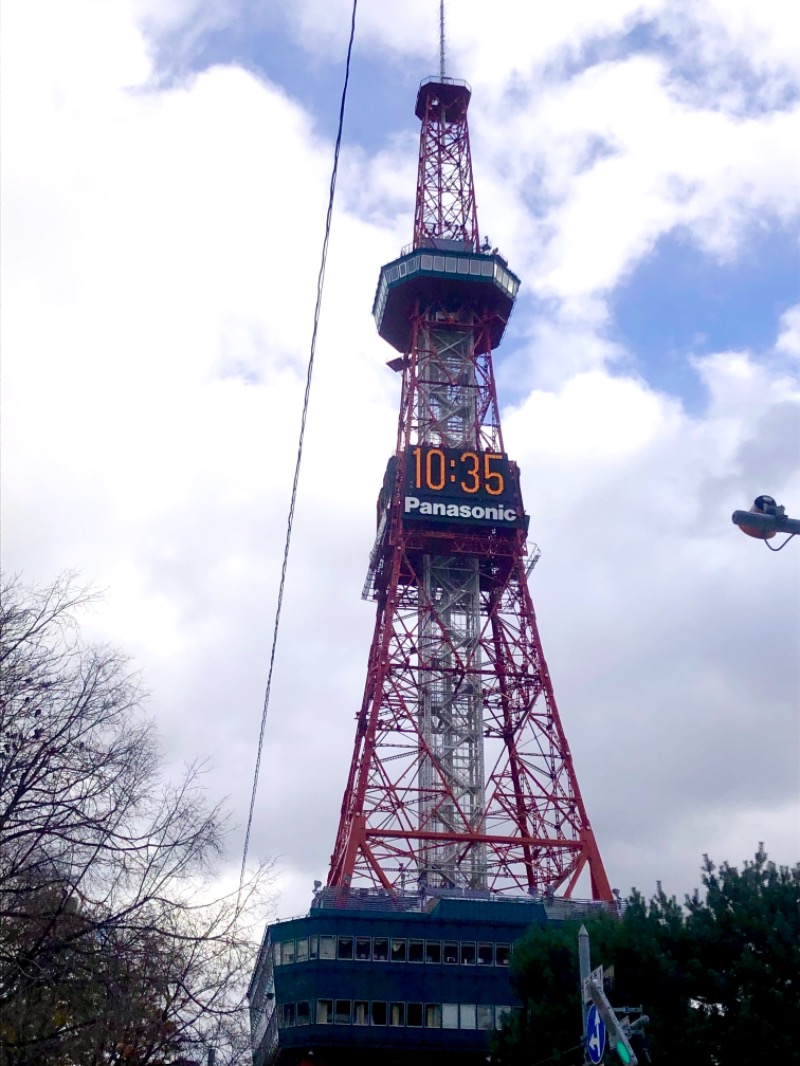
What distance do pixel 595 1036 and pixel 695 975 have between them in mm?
21610

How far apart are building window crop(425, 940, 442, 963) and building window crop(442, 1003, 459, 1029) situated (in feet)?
7.46

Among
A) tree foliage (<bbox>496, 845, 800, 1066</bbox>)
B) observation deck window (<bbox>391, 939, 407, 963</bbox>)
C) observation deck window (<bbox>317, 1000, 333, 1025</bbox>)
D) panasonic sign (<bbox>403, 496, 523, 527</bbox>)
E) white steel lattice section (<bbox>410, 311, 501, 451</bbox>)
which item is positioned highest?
white steel lattice section (<bbox>410, 311, 501, 451</bbox>)

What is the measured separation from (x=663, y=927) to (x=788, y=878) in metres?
5.00

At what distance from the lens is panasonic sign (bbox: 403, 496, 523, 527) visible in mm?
79062

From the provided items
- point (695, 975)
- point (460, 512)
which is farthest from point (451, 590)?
point (695, 975)

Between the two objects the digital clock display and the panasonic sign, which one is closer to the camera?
the panasonic sign

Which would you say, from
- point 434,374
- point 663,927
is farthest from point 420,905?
point 434,374

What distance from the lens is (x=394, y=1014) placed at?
62688 millimetres

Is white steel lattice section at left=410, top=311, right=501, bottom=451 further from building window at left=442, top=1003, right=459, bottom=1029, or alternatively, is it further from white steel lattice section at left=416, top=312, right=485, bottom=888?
building window at left=442, top=1003, right=459, bottom=1029

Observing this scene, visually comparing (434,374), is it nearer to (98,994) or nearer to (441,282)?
(441,282)

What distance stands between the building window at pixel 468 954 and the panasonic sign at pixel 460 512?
87.3 feet

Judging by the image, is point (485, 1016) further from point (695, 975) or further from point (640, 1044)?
point (640, 1044)

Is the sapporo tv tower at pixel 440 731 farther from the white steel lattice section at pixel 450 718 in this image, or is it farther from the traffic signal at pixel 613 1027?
the traffic signal at pixel 613 1027

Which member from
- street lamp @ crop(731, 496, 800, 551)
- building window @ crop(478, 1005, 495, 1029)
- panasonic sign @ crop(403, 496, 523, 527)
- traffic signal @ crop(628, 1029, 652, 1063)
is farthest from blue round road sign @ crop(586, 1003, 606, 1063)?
panasonic sign @ crop(403, 496, 523, 527)
